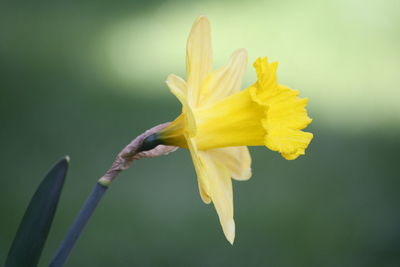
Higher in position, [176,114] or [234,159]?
[234,159]

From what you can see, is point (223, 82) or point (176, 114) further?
point (176, 114)

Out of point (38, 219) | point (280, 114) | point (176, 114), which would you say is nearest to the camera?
point (38, 219)

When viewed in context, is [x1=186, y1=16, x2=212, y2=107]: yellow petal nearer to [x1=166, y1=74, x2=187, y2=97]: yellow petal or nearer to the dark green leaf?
[x1=166, y1=74, x2=187, y2=97]: yellow petal

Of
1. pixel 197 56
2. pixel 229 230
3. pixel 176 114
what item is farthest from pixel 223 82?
pixel 176 114

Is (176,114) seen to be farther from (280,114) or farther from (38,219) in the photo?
(38,219)

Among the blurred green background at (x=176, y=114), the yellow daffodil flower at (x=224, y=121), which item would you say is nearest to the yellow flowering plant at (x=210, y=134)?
the yellow daffodil flower at (x=224, y=121)

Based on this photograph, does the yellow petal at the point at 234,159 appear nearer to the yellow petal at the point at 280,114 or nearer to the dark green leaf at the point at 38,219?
the yellow petal at the point at 280,114

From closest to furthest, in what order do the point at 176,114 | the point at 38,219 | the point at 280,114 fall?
the point at 38,219, the point at 280,114, the point at 176,114
